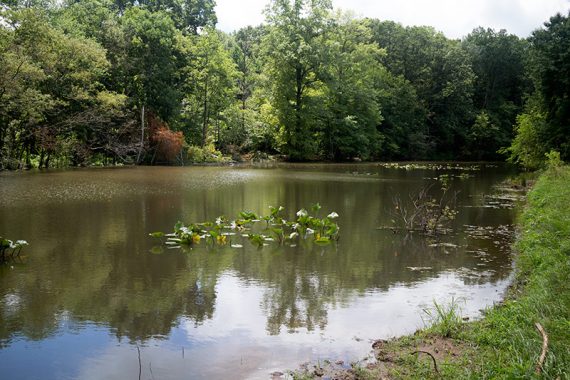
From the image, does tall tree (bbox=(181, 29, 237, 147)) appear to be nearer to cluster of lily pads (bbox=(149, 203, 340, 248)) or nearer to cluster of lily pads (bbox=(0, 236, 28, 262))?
cluster of lily pads (bbox=(149, 203, 340, 248))

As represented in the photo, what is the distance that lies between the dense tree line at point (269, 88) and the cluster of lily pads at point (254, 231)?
1850 centimetres

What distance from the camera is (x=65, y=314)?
258 inches

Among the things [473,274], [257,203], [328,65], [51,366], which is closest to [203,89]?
[328,65]

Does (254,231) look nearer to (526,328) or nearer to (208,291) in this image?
(208,291)

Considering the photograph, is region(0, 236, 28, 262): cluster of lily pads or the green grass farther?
region(0, 236, 28, 262): cluster of lily pads

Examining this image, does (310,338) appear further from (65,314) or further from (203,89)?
(203,89)

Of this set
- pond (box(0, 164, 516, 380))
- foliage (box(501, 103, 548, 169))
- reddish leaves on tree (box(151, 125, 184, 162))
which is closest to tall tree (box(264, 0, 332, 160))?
reddish leaves on tree (box(151, 125, 184, 162))

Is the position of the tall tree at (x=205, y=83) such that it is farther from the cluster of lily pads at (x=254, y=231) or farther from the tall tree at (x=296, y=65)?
the cluster of lily pads at (x=254, y=231)

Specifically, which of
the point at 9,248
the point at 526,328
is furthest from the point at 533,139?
the point at 9,248

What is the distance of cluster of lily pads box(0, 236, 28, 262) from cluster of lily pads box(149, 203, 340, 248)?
8.47 ft

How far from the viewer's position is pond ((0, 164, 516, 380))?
17.8ft

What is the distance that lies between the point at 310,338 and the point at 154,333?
1.85m

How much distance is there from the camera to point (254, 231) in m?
12.8

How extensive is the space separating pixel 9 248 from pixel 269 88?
39.0 meters
